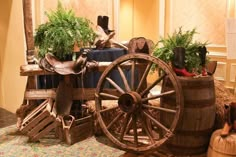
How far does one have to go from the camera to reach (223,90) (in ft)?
10.6

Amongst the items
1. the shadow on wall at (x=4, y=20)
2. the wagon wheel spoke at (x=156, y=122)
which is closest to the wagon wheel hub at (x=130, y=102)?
the wagon wheel spoke at (x=156, y=122)

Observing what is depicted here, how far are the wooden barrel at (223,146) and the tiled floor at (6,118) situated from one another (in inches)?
109

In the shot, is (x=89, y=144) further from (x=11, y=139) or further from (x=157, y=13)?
(x=157, y=13)

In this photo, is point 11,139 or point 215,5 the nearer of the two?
point 11,139

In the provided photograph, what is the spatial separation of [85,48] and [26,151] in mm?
1425

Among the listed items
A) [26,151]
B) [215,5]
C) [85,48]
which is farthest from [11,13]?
[215,5]

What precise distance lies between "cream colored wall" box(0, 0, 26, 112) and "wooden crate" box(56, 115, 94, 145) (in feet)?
4.03

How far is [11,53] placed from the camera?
423 centimetres

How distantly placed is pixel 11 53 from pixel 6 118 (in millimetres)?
975

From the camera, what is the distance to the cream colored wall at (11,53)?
4012 millimetres

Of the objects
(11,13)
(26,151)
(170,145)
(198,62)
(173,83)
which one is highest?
(11,13)

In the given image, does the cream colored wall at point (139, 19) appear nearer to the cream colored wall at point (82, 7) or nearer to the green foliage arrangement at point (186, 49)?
the cream colored wall at point (82, 7)

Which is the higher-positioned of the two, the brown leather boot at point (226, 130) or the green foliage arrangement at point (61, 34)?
the green foliage arrangement at point (61, 34)

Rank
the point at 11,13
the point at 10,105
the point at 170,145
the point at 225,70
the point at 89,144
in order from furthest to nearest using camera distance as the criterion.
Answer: the point at 225,70 < the point at 10,105 < the point at 11,13 < the point at 89,144 < the point at 170,145
